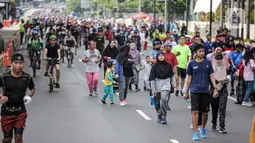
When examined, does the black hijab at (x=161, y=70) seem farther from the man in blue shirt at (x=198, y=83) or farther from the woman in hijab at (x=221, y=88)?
the man in blue shirt at (x=198, y=83)

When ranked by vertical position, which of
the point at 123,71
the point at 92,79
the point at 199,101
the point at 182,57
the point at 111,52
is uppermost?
the point at 111,52

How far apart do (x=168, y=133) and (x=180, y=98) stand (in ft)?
21.7

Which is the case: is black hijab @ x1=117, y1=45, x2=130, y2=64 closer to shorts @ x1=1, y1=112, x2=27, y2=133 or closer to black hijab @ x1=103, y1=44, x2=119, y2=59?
black hijab @ x1=103, y1=44, x2=119, y2=59

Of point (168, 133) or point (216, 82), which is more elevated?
point (216, 82)

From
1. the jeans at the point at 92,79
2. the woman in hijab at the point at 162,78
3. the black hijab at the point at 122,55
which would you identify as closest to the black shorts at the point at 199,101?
the woman in hijab at the point at 162,78

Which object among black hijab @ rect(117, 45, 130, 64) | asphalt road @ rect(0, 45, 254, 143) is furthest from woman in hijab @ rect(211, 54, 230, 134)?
black hijab @ rect(117, 45, 130, 64)

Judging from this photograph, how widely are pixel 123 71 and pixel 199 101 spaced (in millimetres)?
5922

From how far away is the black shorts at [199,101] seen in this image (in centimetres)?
1324

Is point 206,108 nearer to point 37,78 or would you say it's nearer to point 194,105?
point 194,105

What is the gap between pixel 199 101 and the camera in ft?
43.8

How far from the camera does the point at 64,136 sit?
13.9m

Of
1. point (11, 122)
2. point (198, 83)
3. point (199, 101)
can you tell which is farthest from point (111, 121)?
point (11, 122)

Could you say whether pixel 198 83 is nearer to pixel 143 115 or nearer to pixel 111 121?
pixel 111 121

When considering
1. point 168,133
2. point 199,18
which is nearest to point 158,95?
point 168,133
